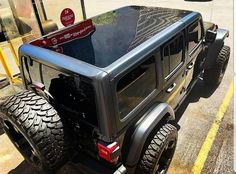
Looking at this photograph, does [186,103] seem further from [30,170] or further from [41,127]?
[41,127]

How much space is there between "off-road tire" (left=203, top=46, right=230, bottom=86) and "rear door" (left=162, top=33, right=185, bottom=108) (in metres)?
1.43

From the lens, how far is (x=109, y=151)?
238cm

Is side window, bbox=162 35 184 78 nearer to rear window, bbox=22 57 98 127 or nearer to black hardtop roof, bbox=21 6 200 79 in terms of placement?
black hardtop roof, bbox=21 6 200 79

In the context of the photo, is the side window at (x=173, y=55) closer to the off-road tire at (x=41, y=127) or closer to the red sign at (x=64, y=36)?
the red sign at (x=64, y=36)

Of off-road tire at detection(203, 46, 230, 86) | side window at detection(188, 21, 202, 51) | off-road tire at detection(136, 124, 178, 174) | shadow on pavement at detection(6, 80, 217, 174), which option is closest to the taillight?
off-road tire at detection(136, 124, 178, 174)

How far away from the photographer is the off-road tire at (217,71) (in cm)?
498

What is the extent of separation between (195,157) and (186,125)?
0.77m

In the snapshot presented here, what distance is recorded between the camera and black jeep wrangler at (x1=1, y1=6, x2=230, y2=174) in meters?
2.40

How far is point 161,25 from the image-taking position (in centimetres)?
339

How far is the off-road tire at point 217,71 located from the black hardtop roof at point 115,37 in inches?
56.5

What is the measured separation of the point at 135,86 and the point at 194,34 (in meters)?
1.97

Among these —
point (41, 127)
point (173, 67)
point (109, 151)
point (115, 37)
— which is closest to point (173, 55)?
point (173, 67)

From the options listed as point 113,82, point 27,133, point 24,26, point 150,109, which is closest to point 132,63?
point 113,82

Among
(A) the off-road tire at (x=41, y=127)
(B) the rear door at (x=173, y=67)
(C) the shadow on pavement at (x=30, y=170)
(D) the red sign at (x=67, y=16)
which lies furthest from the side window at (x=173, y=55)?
(D) the red sign at (x=67, y=16)
